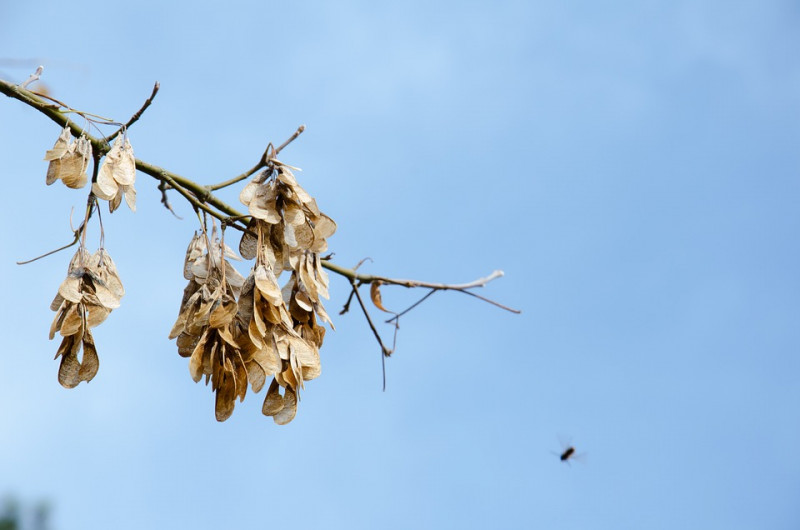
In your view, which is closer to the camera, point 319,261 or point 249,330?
point 249,330

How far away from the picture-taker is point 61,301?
191 cm

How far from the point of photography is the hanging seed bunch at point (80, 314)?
1890 mm

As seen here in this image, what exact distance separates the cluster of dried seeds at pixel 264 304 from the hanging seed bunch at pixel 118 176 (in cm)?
18

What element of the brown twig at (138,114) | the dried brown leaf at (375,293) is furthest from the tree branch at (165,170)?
the dried brown leaf at (375,293)

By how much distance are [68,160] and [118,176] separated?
0.10 metres

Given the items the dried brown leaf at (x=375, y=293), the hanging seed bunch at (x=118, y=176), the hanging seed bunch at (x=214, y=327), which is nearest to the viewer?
the hanging seed bunch at (x=214, y=327)

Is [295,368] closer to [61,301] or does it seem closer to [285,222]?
[285,222]

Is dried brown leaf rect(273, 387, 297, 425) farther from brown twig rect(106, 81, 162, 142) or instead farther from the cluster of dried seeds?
brown twig rect(106, 81, 162, 142)

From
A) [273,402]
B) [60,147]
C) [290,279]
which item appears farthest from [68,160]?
[273,402]

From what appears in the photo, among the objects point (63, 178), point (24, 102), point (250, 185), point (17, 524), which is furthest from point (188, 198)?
point (17, 524)

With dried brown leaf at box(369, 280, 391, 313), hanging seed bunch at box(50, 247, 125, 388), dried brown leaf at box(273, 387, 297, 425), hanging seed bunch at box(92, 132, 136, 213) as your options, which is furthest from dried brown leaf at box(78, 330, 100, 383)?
dried brown leaf at box(369, 280, 391, 313)

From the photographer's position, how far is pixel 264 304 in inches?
73.7

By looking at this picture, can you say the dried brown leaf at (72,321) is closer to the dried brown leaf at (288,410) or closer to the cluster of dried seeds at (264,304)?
the cluster of dried seeds at (264,304)

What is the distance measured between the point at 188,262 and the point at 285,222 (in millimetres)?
234
